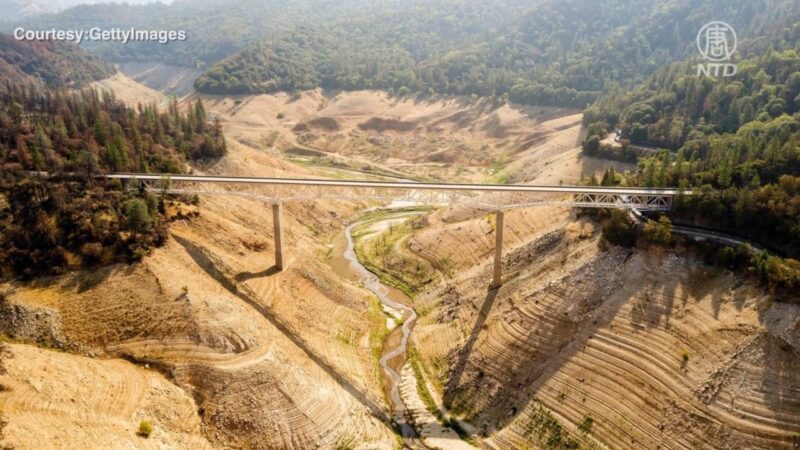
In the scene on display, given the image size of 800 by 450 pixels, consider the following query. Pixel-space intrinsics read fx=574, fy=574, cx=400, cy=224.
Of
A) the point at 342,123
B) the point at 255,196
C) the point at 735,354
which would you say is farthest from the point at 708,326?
the point at 342,123

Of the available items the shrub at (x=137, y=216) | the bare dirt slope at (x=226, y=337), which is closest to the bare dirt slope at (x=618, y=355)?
the bare dirt slope at (x=226, y=337)

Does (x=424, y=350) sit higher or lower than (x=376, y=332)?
higher

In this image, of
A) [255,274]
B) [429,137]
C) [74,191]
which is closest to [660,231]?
[255,274]

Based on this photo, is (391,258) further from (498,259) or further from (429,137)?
(429,137)

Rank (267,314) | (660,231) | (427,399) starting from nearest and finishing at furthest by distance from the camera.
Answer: (427,399)
(660,231)
(267,314)

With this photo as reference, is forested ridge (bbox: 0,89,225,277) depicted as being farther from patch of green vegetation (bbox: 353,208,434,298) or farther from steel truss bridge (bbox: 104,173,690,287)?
patch of green vegetation (bbox: 353,208,434,298)
